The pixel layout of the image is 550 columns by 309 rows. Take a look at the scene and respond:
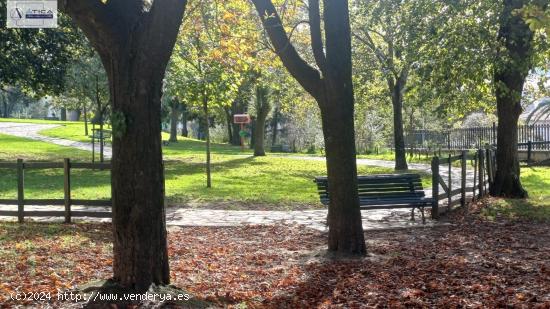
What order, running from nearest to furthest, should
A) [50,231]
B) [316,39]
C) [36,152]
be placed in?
[316,39] < [50,231] < [36,152]

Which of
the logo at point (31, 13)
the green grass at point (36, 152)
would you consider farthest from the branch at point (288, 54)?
the green grass at point (36, 152)

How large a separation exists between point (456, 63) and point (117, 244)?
10076 mm

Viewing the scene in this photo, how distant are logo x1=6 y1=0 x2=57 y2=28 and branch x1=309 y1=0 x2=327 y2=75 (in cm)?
859

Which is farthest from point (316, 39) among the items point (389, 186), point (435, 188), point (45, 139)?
point (45, 139)

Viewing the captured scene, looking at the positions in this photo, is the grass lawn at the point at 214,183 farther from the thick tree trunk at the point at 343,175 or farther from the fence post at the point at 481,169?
the thick tree trunk at the point at 343,175

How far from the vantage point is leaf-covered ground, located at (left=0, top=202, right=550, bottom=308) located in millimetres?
6215

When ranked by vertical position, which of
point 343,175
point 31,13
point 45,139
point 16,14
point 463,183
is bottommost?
point 463,183

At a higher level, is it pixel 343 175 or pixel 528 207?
pixel 343 175

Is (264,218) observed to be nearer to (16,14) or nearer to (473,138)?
(16,14)

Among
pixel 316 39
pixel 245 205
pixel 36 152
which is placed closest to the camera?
pixel 316 39

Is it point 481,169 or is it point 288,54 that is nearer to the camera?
point 288,54

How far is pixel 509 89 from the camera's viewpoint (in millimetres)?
13656

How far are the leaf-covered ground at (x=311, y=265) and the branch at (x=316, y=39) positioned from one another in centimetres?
289

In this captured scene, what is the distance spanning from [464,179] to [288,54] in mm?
6777
